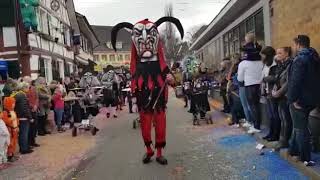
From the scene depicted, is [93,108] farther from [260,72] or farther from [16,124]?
[260,72]

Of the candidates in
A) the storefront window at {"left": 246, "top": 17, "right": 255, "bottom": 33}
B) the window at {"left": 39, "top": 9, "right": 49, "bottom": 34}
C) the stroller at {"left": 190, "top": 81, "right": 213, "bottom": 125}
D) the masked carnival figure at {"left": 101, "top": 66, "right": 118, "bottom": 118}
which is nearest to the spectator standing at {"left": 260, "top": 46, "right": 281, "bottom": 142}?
the stroller at {"left": 190, "top": 81, "right": 213, "bottom": 125}

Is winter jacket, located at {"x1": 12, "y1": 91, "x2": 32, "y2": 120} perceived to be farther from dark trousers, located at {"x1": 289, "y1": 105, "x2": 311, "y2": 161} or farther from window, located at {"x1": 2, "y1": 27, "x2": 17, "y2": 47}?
window, located at {"x1": 2, "y1": 27, "x2": 17, "y2": 47}

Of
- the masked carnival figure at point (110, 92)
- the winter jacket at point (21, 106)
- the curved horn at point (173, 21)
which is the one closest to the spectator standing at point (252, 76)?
the curved horn at point (173, 21)

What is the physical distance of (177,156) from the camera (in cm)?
944

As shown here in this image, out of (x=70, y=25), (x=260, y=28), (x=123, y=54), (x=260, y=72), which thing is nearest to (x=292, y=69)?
(x=260, y=72)

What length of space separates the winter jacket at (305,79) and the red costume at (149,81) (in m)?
2.57

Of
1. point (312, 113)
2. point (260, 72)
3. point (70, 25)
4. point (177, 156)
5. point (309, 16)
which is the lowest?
point (177, 156)

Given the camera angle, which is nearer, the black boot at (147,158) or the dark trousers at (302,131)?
the dark trousers at (302,131)

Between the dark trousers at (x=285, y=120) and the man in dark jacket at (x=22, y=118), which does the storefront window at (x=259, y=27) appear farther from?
the man in dark jacket at (x=22, y=118)

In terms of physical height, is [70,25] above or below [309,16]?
above

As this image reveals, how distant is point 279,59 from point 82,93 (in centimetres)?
848

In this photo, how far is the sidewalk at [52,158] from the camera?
8930mm

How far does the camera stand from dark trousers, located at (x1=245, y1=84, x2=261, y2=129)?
10.8 m

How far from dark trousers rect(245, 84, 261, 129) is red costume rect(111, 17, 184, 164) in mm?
2465
